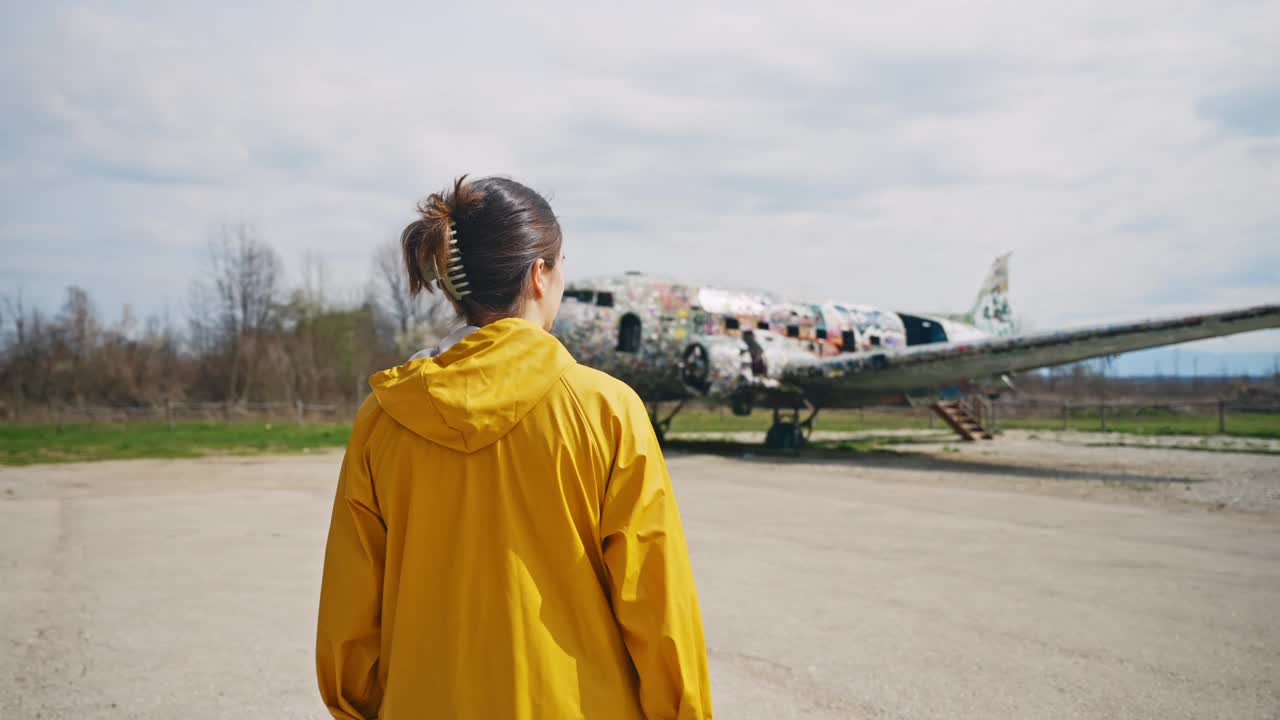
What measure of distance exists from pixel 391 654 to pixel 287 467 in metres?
14.5

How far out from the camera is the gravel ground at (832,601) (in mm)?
3895

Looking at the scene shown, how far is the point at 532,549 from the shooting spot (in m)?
1.64

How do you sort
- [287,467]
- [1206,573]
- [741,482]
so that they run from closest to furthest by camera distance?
[1206,573]
[741,482]
[287,467]

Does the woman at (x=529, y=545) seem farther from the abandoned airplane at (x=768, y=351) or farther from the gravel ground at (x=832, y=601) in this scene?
the abandoned airplane at (x=768, y=351)

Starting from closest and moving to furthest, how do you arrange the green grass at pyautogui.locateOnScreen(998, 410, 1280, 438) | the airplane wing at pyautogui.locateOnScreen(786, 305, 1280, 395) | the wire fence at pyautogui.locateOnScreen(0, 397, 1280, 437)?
the airplane wing at pyautogui.locateOnScreen(786, 305, 1280, 395) → the green grass at pyautogui.locateOnScreen(998, 410, 1280, 438) → the wire fence at pyautogui.locateOnScreen(0, 397, 1280, 437)

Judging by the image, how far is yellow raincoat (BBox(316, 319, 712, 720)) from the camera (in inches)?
62.6

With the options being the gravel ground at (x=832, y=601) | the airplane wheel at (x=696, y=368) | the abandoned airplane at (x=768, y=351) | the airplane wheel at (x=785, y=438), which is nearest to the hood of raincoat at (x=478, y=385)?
the gravel ground at (x=832, y=601)

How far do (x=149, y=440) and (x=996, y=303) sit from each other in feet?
84.6

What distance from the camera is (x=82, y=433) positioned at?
82.2ft

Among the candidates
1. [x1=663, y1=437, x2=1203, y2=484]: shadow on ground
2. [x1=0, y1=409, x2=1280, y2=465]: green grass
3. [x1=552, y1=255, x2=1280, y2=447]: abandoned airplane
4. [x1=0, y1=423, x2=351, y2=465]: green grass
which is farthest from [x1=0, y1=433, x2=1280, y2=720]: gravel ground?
[x1=0, y1=409, x2=1280, y2=465]: green grass

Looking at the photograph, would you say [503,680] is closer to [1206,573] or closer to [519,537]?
[519,537]

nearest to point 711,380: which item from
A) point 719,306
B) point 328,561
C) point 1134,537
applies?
point 719,306

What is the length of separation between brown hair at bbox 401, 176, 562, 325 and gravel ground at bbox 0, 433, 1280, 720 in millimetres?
2709

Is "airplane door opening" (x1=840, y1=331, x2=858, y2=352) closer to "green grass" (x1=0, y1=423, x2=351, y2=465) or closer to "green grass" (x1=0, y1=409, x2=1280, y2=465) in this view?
"green grass" (x1=0, y1=409, x2=1280, y2=465)
